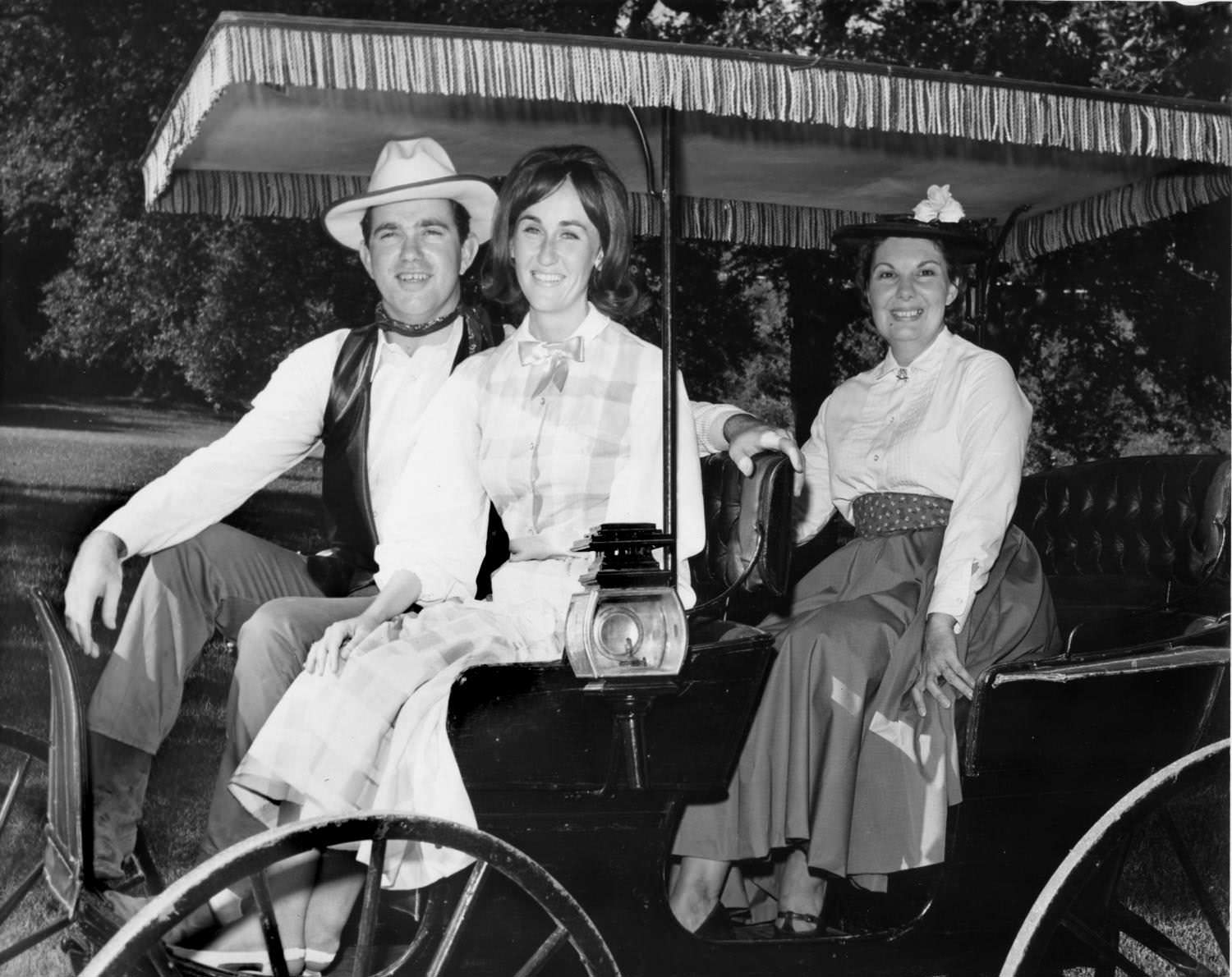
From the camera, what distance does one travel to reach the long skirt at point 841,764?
119 inches

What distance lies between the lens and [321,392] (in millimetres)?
3053

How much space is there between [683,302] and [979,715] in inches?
44.6

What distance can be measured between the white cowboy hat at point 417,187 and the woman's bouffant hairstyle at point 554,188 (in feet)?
0.13

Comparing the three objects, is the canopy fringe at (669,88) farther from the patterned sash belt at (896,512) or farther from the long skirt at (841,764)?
the long skirt at (841,764)

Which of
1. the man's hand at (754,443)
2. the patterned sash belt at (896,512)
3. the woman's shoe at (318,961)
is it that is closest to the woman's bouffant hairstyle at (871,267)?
the patterned sash belt at (896,512)

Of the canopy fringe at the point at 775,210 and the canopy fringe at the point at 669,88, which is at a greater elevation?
the canopy fringe at the point at 669,88

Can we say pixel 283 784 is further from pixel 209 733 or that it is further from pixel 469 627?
pixel 469 627

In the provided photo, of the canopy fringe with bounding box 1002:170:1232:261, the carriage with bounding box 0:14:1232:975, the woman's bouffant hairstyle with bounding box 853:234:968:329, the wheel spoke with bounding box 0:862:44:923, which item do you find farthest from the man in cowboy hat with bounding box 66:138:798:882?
the canopy fringe with bounding box 1002:170:1232:261

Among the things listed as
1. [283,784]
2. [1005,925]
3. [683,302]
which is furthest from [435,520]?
[1005,925]

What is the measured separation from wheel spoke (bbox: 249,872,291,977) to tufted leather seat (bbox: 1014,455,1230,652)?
1820 millimetres

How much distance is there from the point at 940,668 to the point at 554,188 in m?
1.28

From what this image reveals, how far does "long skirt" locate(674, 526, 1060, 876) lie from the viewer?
302 cm

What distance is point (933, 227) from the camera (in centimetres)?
341

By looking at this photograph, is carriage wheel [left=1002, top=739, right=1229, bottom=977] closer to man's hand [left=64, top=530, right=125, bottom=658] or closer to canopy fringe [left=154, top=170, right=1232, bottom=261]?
canopy fringe [left=154, top=170, right=1232, bottom=261]
